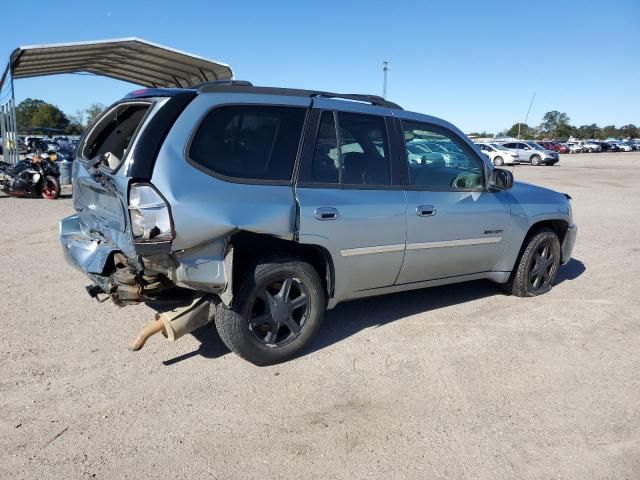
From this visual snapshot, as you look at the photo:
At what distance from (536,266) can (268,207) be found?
10.8 feet

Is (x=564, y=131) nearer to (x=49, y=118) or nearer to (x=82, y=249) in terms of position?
(x=49, y=118)

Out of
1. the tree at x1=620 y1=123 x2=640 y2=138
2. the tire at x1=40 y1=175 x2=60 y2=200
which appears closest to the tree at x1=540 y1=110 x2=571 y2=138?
the tree at x1=620 y1=123 x2=640 y2=138

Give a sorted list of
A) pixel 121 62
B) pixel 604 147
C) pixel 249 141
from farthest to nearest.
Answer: pixel 604 147
pixel 121 62
pixel 249 141

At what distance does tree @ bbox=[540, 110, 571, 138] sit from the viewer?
112600 mm

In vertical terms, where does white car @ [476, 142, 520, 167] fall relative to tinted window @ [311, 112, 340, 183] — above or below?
above

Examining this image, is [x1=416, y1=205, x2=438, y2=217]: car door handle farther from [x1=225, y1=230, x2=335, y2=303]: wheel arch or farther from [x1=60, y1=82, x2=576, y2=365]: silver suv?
[x1=225, y1=230, x2=335, y2=303]: wheel arch

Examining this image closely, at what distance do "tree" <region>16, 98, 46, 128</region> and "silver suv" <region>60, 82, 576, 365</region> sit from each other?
86378mm

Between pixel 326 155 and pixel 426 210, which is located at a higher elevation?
pixel 326 155

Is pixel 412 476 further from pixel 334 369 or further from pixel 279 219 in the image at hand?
pixel 279 219

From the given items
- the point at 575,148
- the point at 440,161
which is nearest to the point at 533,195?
the point at 440,161

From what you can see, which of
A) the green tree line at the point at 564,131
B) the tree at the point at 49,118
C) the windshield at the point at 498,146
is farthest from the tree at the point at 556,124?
the tree at the point at 49,118

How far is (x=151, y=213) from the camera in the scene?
3029 mm

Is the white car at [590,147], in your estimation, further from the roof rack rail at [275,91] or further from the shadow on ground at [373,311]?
the roof rack rail at [275,91]

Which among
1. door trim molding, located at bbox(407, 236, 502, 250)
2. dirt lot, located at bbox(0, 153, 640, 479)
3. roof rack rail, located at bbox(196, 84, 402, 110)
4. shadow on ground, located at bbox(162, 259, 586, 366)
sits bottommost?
dirt lot, located at bbox(0, 153, 640, 479)
